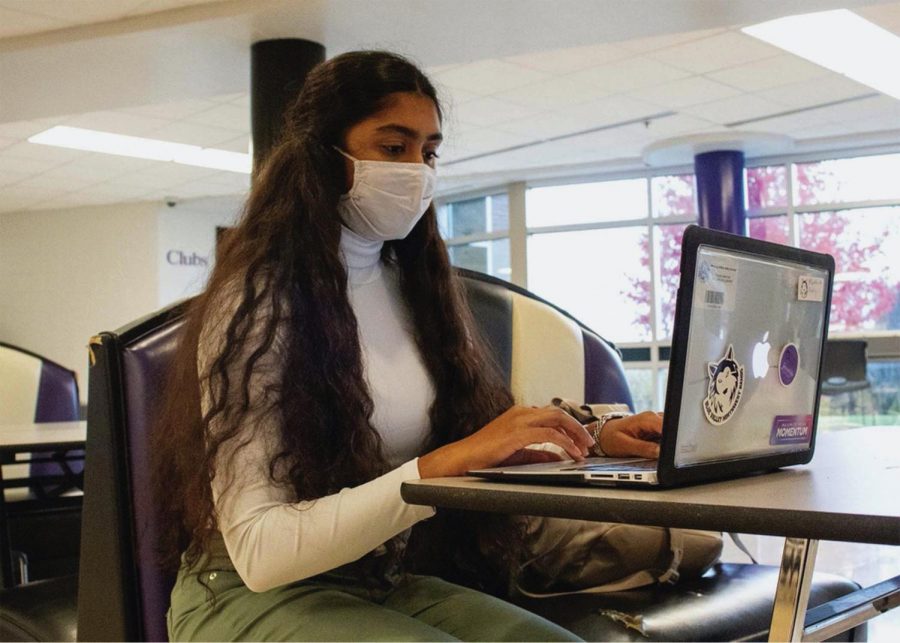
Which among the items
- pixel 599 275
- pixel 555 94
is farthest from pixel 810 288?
pixel 599 275

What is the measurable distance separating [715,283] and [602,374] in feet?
4.18

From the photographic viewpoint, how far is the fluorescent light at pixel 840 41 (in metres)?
5.83

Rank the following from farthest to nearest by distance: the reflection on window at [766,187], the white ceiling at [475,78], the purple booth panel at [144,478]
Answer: the reflection on window at [766,187]
the white ceiling at [475,78]
the purple booth panel at [144,478]

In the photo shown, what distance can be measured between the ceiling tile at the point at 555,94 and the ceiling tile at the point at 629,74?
0.08m

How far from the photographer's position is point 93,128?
7867mm

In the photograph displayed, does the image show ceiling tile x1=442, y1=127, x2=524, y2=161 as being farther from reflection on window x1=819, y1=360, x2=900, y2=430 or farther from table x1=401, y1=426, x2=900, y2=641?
table x1=401, y1=426, x2=900, y2=641

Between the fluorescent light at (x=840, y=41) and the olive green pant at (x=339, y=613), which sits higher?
the fluorescent light at (x=840, y=41)

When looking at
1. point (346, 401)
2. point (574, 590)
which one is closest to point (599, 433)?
point (346, 401)

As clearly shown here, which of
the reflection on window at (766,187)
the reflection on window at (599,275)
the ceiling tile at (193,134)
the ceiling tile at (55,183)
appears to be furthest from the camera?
the reflection on window at (599,275)

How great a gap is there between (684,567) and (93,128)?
7.30 m

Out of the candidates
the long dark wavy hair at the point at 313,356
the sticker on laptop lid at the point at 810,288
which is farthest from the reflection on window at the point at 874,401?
the sticker on laptop lid at the point at 810,288

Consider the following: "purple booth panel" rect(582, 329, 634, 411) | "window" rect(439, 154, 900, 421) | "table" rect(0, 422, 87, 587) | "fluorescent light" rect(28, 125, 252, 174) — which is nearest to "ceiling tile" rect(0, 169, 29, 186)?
"fluorescent light" rect(28, 125, 252, 174)

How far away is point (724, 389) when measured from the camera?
3.24ft

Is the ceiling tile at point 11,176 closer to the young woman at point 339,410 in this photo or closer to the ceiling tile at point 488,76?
the ceiling tile at point 488,76
